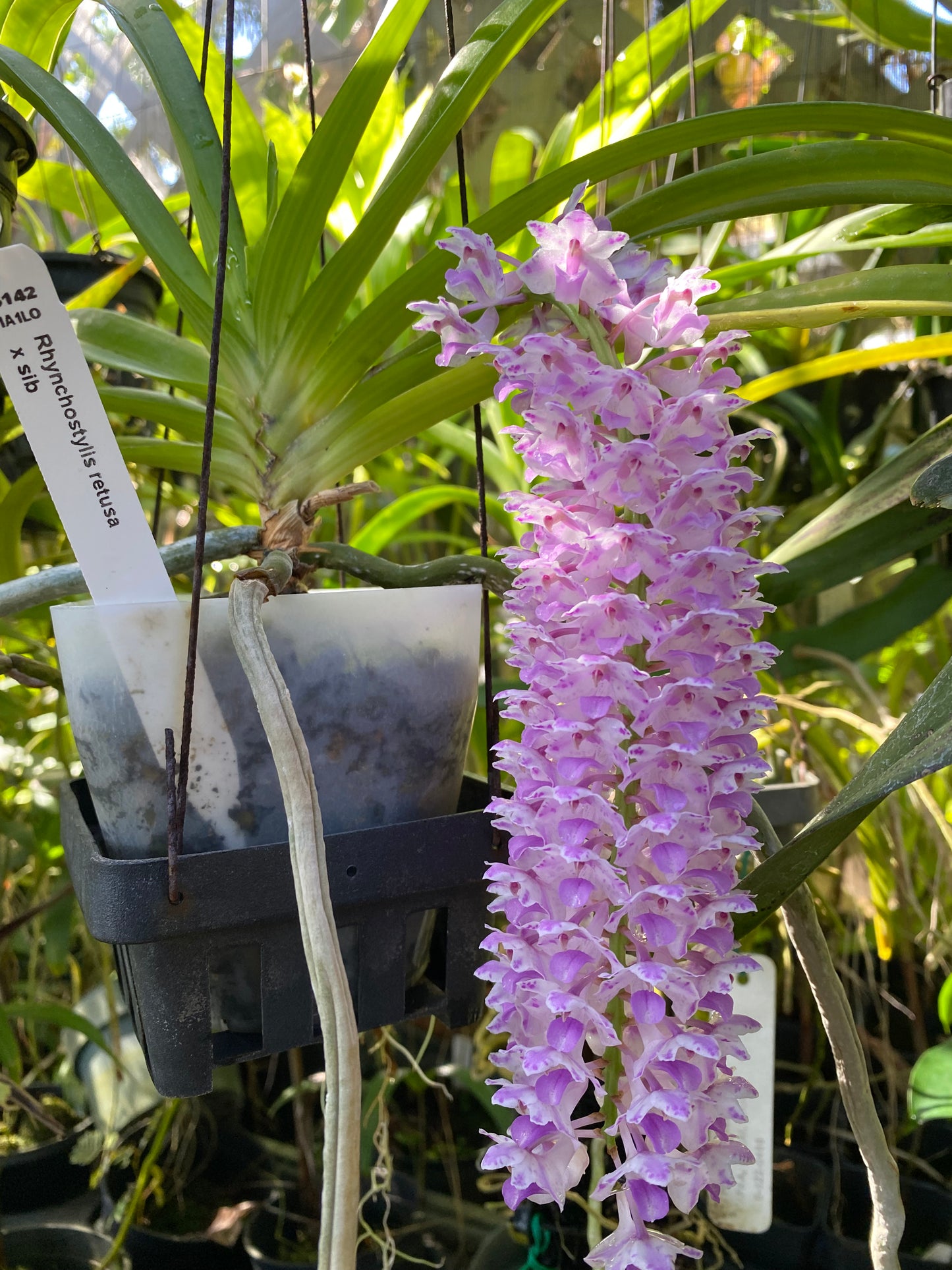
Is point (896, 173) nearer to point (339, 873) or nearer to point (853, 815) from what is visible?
point (853, 815)

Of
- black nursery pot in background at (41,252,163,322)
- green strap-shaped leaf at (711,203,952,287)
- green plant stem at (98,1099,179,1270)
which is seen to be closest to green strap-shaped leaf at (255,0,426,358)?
green strap-shaped leaf at (711,203,952,287)

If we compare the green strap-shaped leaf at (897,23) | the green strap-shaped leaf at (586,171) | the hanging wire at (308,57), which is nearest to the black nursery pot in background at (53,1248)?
the green strap-shaped leaf at (586,171)

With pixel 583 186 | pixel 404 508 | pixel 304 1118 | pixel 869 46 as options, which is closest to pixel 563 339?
pixel 583 186

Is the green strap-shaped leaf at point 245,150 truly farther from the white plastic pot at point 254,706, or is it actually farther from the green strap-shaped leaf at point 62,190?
the white plastic pot at point 254,706

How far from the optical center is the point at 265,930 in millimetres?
408

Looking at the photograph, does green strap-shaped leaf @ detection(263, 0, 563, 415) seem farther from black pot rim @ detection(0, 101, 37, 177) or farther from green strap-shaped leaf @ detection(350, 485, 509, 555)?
green strap-shaped leaf @ detection(350, 485, 509, 555)

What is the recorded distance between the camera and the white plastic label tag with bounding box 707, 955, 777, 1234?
66 cm

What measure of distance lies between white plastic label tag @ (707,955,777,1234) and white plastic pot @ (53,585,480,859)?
353 mm

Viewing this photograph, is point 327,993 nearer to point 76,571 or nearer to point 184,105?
point 76,571

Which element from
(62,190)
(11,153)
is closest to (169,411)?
(11,153)

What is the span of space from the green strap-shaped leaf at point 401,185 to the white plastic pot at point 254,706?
12 centimetres

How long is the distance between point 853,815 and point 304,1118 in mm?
743

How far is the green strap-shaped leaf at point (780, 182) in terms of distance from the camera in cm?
41

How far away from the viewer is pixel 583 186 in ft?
1.11
